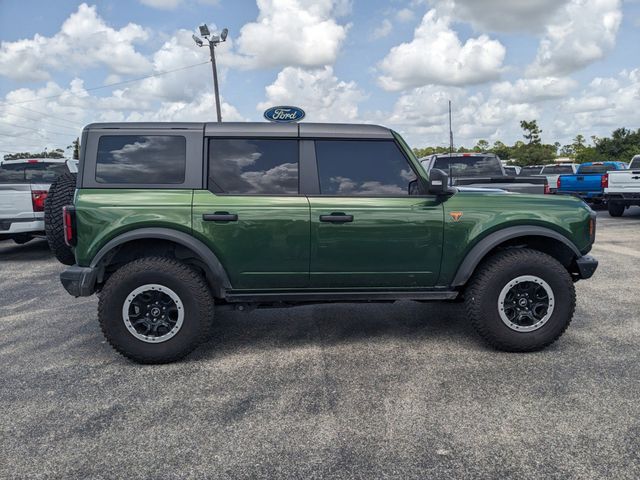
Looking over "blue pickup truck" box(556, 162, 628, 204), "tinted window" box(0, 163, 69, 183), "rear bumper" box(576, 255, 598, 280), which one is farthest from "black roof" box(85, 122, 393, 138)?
"blue pickup truck" box(556, 162, 628, 204)

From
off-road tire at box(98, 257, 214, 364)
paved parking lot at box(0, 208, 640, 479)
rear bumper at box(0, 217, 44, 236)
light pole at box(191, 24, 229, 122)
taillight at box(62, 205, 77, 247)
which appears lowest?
paved parking lot at box(0, 208, 640, 479)

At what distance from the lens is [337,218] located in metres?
3.88

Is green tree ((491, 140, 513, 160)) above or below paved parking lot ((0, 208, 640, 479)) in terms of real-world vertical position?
above

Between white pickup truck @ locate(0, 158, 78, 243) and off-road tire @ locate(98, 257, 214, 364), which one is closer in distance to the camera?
off-road tire @ locate(98, 257, 214, 364)

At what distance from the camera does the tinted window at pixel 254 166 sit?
13.0 feet

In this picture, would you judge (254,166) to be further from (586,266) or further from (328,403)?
(586,266)

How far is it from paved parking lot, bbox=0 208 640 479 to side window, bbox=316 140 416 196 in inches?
51.9

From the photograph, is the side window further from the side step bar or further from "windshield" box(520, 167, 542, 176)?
"windshield" box(520, 167, 542, 176)

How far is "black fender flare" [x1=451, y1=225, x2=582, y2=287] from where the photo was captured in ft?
13.0

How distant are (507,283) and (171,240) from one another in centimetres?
261

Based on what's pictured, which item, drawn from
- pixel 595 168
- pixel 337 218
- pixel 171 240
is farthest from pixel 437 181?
pixel 595 168

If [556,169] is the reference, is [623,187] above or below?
below

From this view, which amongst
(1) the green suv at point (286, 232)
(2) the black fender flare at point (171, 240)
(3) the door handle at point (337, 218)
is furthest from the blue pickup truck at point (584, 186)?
(2) the black fender flare at point (171, 240)

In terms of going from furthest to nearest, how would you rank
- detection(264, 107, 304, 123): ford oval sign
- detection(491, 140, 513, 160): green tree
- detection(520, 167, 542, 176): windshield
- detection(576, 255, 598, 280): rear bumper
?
detection(491, 140, 513, 160): green tree, detection(520, 167, 542, 176): windshield, detection(264, 107, 304, 123): ford oval sign, detection(576, 255, 598, 280): rear bumper
